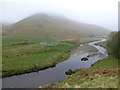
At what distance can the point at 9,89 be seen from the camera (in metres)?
44.2

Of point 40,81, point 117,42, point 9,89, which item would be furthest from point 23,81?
point 117,42

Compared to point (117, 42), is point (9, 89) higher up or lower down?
lower down

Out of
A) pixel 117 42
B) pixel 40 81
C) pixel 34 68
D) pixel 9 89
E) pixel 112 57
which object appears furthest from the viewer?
pixel 112 57

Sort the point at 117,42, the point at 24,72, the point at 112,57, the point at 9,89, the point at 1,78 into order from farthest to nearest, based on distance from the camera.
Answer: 1. the point at 112,57
2. the point at 117,42
3. the point at 24,72
4. the point at 1,78
5. the point at 9,89

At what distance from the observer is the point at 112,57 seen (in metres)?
76.9

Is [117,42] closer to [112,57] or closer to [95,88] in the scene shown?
[112,57]

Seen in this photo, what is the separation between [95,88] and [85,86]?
201 centimetres

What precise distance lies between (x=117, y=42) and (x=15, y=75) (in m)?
31.8

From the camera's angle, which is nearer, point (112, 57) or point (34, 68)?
point (34, 68)

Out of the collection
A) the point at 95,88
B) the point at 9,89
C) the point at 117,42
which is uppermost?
the point at 117,42

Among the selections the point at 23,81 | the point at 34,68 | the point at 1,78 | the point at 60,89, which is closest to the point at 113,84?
the point at 60,89

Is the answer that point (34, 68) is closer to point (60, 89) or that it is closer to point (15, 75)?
point (15, 75)

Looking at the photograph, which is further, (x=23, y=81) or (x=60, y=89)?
(x=23, y=81)

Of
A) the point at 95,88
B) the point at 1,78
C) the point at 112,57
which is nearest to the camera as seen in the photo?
the point at 95,88
